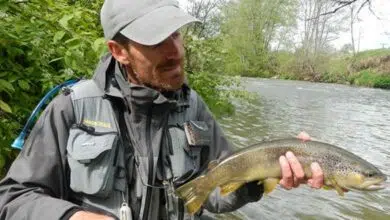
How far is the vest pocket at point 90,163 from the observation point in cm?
251

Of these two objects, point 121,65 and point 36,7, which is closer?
point 121,65

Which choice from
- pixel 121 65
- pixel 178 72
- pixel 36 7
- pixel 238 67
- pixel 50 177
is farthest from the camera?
pixel 238 67

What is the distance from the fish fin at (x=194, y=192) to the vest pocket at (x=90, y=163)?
1.39 ft

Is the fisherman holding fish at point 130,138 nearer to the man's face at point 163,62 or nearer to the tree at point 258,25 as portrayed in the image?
the man's face at point 163,62

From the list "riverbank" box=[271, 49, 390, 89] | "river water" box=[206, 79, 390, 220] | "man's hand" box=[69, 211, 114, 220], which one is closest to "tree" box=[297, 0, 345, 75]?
"riverbank" box=[271, 49, 390, 89]

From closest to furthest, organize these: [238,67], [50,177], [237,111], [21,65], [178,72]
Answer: [50,177] → [178,72] → [21,65] → [237,111] → [238,67]

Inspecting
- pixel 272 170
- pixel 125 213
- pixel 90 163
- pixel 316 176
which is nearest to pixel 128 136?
pixel 90 163

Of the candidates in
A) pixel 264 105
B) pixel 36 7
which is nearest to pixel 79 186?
pixel 36 7

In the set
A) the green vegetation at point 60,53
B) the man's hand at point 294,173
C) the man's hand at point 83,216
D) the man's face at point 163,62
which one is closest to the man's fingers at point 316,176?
the man's hand at point 294,173

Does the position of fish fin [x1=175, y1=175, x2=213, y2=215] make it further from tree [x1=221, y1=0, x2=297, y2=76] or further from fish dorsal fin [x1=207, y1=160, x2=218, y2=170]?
tree [x1=221, y1=0, x2=297, y2=76]

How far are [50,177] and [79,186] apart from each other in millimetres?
161

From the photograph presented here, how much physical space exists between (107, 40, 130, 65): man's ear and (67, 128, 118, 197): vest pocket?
51cm

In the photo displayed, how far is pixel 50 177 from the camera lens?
8.15 ft

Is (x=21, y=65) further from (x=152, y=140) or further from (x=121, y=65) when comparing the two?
(x=152, y=140)
